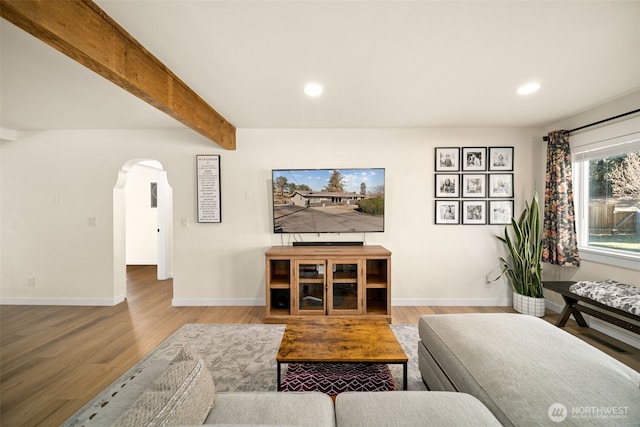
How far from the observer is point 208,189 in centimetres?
350

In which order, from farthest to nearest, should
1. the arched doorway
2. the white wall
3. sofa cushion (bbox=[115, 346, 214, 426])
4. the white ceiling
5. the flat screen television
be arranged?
the arched doorway, the white wall, the flat screen television, the white ceiling, sofa cushion (bbox=[115, 346, 214, 426])

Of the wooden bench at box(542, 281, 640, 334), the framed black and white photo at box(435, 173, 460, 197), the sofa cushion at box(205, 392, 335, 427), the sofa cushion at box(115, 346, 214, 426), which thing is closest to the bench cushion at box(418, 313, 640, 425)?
the sofa cushion at box(205, 392, 335, 427)

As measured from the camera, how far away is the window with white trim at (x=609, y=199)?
99.9 inches

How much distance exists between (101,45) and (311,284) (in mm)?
2638

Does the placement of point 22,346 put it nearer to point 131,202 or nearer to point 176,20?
point 176,20

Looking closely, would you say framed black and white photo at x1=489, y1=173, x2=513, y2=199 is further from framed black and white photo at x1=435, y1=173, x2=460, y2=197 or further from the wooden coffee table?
the wooden coffee table

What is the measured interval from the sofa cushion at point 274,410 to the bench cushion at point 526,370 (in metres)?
0.73

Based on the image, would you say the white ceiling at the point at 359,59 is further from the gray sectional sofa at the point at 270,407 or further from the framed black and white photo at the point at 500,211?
the gray sectional sofa at the point at 270,407

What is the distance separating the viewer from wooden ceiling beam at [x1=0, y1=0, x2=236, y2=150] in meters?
1.09

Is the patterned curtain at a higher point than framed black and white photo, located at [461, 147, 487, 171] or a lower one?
lower

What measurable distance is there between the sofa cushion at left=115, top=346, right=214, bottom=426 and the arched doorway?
344 centimetres

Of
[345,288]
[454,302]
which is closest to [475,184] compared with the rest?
[454,302]

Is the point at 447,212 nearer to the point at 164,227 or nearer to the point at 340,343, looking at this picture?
the point at 340,343

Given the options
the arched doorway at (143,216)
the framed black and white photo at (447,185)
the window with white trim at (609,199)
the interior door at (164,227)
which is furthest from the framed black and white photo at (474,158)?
the interior door at (164,227)
